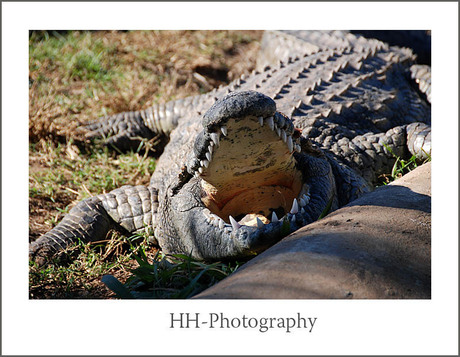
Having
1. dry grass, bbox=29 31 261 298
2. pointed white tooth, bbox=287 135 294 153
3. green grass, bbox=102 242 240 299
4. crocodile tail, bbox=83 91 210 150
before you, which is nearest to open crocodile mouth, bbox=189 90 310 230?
pointed white tooth, bbox=287 135 294 153

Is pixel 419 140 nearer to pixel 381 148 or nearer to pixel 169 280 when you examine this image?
pixel 381 148

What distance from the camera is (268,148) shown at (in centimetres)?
269

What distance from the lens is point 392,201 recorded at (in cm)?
237

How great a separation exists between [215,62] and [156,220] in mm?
3626

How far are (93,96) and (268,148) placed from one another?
3.65 metres

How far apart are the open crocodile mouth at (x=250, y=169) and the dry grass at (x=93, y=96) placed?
79 cm

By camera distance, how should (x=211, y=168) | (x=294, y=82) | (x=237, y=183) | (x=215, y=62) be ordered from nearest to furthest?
(x=211, y=168)
(x=237, y=183)
(x=294, y=82)
(x=215, y=62)

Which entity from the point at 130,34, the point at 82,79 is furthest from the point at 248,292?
the point at 130,34

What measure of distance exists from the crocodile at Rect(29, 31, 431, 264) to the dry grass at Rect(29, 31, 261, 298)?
0.97 feet

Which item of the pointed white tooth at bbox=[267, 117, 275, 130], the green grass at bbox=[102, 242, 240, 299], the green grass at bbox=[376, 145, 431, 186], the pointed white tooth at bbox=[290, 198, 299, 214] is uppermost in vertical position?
the pointed white tooth at bbox=[267, 117, 275, 130]

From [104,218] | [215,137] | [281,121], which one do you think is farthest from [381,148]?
[104,218]

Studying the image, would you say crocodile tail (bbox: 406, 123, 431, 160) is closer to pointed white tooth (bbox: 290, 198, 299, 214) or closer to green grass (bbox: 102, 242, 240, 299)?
pointed white tooth (bbox: 290, 198, 299, 214)

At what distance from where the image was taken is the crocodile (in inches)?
101
